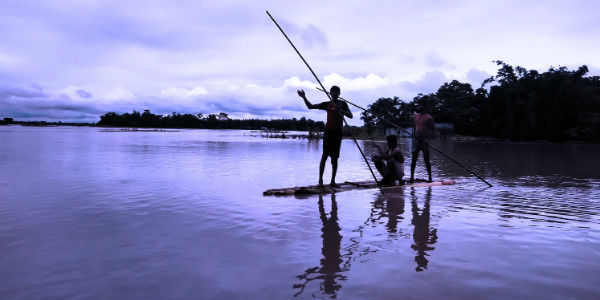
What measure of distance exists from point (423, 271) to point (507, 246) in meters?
1.62

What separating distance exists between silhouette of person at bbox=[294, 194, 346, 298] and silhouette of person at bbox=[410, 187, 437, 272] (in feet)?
2.89

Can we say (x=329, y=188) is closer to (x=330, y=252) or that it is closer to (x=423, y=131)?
(x=423, y=131)

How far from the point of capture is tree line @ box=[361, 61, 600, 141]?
57938mm

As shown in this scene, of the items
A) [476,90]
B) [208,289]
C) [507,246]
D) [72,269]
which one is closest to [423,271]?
[507,246]

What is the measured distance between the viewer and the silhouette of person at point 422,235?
4.37 m

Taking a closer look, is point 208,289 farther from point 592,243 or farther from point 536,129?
point 536,129

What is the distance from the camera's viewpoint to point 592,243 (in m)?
5.08

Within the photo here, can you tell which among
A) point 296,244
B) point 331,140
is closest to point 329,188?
point 331,140

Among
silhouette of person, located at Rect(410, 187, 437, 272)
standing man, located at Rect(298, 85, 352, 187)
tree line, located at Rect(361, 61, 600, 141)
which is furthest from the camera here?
tree line, located at Rect(361, 61, 600, 141)

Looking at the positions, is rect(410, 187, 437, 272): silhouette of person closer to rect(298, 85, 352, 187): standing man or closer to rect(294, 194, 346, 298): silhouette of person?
rect(294, 194, 346, 298): silhouette of person

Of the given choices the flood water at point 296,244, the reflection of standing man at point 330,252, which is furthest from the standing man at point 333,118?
the reflection of standing man at point 330,252

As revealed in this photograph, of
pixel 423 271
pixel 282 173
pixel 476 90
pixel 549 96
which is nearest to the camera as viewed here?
pixel 423 271

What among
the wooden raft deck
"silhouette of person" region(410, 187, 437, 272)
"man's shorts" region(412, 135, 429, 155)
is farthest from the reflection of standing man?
"man's shorts" region(412, 135, 429, 155)

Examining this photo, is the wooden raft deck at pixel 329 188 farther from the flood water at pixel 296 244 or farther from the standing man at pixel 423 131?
the standing man at pixel 423 131
